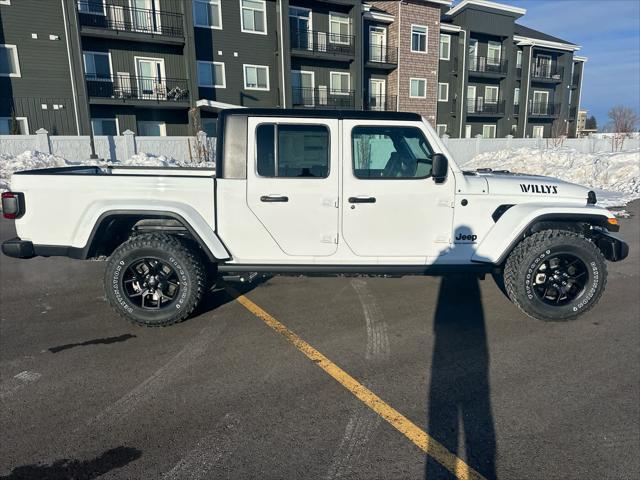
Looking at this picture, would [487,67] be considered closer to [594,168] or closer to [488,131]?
[488,131]

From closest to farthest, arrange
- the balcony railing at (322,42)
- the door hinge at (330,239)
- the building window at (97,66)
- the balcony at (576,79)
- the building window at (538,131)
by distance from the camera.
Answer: the door hinge at (330,239)
the building window at (97,66)
the balcony railing at (322,42)
the building window at (538,131)
the balcony at (576,79)

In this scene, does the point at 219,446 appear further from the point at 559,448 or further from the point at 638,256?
the point at 638,256

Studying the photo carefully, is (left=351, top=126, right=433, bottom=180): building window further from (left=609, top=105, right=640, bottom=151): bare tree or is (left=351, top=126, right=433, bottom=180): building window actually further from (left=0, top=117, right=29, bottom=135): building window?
(left=609, top=105, right=640, bottom=151): bare tree

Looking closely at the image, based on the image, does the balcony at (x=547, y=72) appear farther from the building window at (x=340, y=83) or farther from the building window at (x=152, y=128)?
the building window at (x=152, y=128)

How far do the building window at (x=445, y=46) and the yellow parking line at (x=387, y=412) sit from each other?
34.0m

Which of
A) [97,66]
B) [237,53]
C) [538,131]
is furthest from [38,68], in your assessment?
[538,131]

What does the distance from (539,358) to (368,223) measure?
6.59 ft

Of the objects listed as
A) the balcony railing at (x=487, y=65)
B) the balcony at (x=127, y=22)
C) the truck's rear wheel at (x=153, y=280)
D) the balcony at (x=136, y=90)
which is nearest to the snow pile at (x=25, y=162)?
the balcony at (x=136, y=90)

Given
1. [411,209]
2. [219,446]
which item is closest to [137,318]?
[219,446]

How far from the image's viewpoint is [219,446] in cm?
252

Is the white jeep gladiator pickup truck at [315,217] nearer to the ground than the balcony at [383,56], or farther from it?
nearer to the ground

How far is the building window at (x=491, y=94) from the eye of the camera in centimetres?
3588

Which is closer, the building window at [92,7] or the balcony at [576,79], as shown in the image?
the building window at [92,7]

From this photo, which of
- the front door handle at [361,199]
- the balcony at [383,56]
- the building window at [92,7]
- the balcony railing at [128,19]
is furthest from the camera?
the balcony at [383,56]
